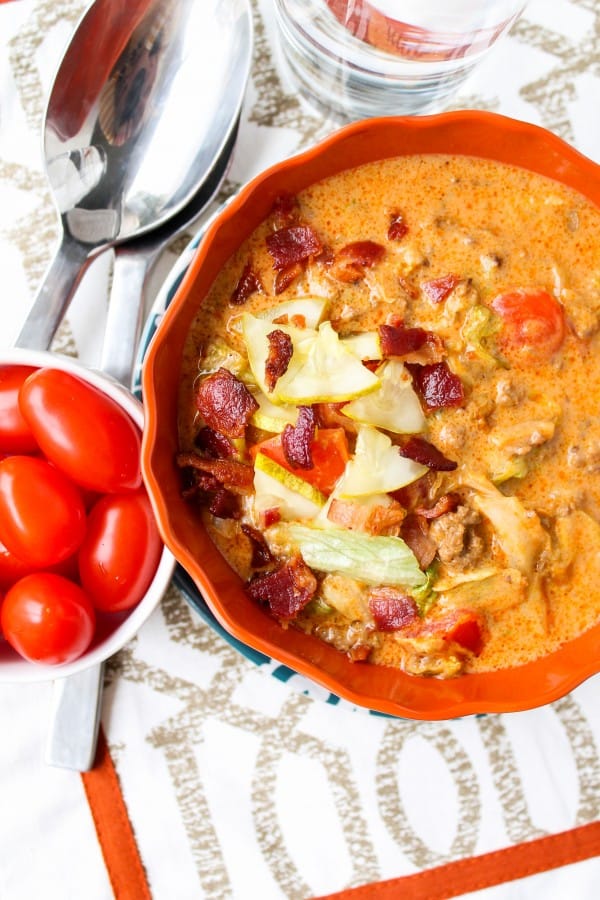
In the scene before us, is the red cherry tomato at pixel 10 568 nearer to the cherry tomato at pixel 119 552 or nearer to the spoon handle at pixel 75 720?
the cherry tomato at pixel 119 552

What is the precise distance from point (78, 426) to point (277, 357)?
62 cm

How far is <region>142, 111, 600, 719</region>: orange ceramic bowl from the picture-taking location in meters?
2.32

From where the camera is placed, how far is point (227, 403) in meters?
2.46

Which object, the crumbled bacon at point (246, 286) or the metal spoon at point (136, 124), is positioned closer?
the crumbled bacon at point (246, 286)

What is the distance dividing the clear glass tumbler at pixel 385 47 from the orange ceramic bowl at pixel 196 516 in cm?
25

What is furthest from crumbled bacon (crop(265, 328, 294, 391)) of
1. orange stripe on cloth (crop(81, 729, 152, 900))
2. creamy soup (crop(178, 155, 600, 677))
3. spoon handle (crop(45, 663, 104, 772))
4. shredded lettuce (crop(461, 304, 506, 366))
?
orange stripe on cloth (crop(81, 729, 152, 900))

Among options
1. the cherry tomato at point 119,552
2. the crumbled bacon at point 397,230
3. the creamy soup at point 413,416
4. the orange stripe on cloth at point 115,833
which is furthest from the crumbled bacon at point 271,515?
the orange stripe on cloth at point 115,833

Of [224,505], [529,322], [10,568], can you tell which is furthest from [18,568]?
[529,322]

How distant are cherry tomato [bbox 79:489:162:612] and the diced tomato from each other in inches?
17.7

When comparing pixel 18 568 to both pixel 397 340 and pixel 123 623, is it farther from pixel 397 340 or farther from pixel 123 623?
pixel 397 340

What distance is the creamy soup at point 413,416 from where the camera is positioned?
246 centimetres

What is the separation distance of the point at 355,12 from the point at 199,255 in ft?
2.80

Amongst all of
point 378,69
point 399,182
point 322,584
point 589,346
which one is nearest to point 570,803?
point 322,584

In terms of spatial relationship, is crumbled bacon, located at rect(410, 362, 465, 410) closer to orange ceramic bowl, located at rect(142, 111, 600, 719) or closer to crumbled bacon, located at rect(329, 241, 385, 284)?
crumbled bacon, located at rect(329, 241, 385, 284)
